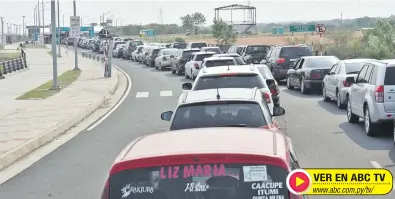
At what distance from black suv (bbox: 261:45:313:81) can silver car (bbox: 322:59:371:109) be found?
10102mm

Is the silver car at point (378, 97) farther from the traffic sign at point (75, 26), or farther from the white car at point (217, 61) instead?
the traffic sign at point (75, 26)

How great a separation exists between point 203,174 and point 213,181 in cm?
10

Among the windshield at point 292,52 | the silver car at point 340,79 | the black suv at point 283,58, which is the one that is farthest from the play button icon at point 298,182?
the windshield at point 292,52

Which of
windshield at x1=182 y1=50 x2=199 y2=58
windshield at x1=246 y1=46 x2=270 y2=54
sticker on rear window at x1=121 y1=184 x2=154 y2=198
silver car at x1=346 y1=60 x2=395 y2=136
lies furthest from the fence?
sticker on rear window at x1=121 y1=184 x2=154 y2=198

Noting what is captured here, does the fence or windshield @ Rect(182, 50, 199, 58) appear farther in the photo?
the fence

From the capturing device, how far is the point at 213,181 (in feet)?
15.3

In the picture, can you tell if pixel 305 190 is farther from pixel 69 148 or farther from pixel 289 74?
pixel 289 74

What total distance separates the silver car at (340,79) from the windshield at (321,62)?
3.69 m

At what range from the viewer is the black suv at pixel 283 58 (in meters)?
34.2

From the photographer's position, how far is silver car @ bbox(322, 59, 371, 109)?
21.6 metres

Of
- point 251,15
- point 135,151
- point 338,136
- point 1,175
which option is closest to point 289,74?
point 338,136

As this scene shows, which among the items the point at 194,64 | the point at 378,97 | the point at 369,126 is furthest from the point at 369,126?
the point at 194,64
